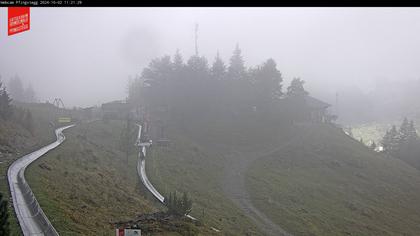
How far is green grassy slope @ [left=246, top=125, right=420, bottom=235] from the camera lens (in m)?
37.5

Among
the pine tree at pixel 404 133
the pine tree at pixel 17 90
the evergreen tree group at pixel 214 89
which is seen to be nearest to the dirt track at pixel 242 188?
the evergreen tree group at pixel 214 89

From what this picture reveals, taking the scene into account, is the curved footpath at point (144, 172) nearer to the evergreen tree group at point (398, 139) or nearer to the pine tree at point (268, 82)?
the pine tree at point (268, 82)

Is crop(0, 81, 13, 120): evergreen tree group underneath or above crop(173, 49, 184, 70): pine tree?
underneath

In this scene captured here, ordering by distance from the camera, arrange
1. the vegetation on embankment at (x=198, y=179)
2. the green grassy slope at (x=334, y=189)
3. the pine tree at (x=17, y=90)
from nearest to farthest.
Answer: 1. the vegetation on embankment at (x=198, y=179)
2. the green grassy slope at (x=334, y=189)
3. the pine tree at (x=17, y=90)

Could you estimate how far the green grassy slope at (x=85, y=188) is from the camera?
Result: 20.6m

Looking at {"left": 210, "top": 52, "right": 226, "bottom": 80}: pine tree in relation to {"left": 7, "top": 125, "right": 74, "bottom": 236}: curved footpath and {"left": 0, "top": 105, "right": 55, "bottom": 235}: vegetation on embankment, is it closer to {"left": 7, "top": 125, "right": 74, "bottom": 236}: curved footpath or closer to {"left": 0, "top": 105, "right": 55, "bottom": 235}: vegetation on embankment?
{"left": 0, "top": 105, "right": 55, "bottom": 235}: vegetation on embankment

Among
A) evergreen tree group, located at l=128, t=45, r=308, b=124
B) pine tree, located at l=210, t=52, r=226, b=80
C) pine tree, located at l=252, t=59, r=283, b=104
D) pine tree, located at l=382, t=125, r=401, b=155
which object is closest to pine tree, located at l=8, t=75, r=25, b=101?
evergreen tree group, located at l=128, t=45, r=308, b=124

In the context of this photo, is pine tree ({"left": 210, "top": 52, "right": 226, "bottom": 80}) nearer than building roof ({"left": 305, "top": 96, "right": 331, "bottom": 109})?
Yes

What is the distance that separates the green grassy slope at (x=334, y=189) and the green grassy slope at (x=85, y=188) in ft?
48.5

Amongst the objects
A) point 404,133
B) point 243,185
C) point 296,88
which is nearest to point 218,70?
point 296,88

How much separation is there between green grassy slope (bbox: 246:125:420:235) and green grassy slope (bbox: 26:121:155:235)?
48.5 feet

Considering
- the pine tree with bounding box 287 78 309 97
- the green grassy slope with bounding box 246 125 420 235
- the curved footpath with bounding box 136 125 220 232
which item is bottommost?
the green grassy slope with bounding box 246 125 420 235

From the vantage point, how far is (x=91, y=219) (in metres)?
21.5

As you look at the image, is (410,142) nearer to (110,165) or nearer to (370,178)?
(370,178)
